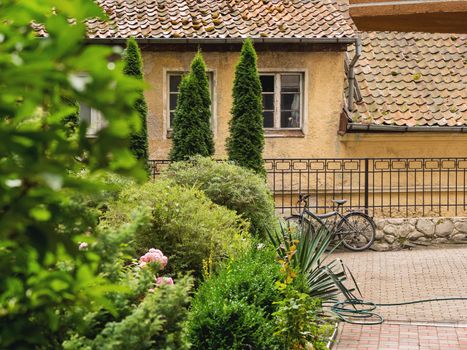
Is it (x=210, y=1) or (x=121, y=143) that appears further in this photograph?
(x=210, y=1)

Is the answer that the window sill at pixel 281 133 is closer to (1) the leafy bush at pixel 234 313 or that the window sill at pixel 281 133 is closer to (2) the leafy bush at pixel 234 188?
(2) the leafy bush at pixel 234 188

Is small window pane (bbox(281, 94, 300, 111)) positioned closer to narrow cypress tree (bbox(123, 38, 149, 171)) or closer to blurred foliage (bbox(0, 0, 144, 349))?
narrow cypress tree (bbox(123, 38, 149, 171))

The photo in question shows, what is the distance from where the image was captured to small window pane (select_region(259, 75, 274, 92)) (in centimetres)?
2098

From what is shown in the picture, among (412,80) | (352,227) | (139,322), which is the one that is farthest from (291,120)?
(139,322)

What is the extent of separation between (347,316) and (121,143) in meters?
9.84

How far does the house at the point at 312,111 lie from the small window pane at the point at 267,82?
0.07 feet

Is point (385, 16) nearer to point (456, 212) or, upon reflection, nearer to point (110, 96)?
point (110, 96)

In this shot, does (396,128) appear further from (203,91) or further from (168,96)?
(168,96)

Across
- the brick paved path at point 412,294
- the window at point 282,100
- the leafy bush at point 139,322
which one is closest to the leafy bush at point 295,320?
the brick paved path at point 412,294

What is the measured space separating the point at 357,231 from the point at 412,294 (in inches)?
223

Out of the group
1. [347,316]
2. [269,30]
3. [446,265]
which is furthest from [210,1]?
[347,316]

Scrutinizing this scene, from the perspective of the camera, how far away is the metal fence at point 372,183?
20328 mm

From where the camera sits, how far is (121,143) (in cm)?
167

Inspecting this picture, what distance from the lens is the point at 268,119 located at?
21062mm
